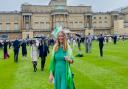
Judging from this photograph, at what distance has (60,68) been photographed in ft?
40.7

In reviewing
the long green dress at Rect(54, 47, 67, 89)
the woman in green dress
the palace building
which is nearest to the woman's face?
the woman in green dress

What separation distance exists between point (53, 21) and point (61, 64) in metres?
151

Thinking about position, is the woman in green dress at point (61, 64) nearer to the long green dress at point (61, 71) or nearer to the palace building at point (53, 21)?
the long green dress at point (61, 71)

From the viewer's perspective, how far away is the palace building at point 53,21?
161250mm

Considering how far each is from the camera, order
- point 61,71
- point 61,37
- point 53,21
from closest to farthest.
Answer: point 61,37 → point 61,71 → point 53,21

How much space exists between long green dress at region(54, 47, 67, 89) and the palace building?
477 ft

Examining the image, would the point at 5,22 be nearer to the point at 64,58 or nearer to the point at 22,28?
the point at 22,28

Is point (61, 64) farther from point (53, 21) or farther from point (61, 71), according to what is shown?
point (53, 21)

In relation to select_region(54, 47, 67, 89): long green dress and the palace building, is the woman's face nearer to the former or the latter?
select_region(54, 47, 67, 89): long green dress

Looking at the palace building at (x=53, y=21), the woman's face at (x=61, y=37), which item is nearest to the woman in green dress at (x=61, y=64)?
the woman's face at (x=61, y=37)

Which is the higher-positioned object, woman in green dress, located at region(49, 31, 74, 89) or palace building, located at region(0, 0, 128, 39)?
palace building, located at region(0, 0, 128, 39)

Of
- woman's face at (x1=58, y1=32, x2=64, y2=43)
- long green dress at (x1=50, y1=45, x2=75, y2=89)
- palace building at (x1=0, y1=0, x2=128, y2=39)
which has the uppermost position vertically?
palace building at (x1=0, y1=0, x2=128, y2=39)

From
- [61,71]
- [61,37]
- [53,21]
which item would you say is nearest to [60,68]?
[61,71]

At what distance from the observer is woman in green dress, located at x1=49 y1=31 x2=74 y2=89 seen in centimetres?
1226
